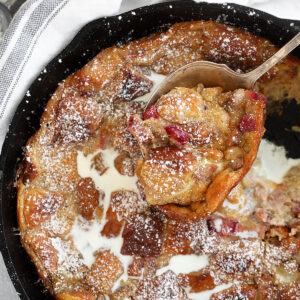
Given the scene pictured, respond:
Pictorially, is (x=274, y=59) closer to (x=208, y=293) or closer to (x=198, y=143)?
(x=198, y=143)

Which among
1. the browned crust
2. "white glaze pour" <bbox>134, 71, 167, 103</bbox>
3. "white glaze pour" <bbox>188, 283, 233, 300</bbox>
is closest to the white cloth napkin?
"white glaze pour" <bbox>134, 71, 167, 103</bbox>

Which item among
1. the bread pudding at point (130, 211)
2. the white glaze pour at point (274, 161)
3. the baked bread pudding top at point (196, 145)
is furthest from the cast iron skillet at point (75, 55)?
the white glaze pour at point (274, 161)

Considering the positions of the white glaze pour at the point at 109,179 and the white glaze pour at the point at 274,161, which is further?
the white glaze pour at the point at 274,161

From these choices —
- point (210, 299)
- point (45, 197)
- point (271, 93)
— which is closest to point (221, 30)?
point (271, 93)

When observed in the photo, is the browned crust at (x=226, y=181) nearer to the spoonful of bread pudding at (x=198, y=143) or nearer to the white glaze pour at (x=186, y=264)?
the spoonful of bread pudding at (x=198, y=143)

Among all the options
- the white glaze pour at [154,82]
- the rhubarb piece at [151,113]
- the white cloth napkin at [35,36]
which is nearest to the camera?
the rhubarb piece at [151,113]

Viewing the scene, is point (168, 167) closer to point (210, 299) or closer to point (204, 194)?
point (204, 194)

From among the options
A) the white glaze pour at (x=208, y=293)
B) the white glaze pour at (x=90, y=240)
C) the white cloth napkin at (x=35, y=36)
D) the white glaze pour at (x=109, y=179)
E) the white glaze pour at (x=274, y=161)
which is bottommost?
the white glaze pour at (x=208, y=293)
